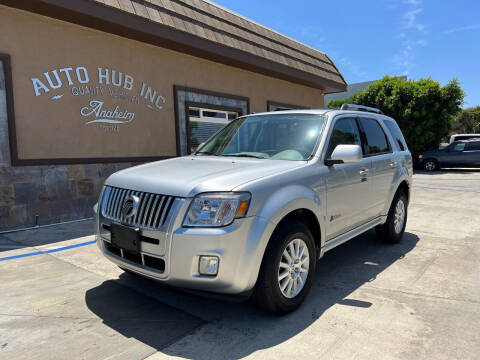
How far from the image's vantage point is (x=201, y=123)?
31.9 feet

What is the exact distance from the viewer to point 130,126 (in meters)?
8.09

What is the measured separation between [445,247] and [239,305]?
341 centimetres

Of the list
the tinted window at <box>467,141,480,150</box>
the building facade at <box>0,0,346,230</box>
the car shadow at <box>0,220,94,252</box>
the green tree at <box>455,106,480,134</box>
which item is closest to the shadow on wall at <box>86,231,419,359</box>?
the car shadow at <box>0,220,94,252</box>

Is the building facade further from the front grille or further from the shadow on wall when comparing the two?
the front grille

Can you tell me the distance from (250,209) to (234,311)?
106cm

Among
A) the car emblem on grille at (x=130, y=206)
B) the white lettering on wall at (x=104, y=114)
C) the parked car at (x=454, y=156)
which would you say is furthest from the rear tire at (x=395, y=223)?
the parked car at (x=454, y=156)

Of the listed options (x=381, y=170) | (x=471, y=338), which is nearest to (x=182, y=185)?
(x=471, y=338)

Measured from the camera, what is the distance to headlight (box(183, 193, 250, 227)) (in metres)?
2.63

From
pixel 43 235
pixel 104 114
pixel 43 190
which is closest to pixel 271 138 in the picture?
pixel 43 235

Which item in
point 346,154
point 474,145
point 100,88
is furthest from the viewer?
point 474,145

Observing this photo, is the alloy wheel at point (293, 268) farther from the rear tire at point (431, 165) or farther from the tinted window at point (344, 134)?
the rear tire at point (431, 165)

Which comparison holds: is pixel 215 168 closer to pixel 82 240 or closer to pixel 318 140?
pixel 318 140

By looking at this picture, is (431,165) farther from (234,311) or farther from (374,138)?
(234,311)

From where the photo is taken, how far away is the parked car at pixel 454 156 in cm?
1834
